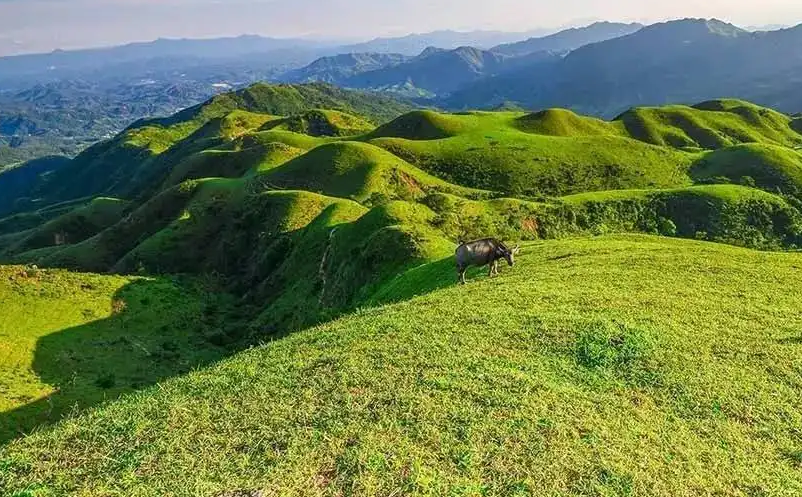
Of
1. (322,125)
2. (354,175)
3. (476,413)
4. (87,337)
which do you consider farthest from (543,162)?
(322,125)

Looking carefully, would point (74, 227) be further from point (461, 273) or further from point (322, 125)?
point (461, 273)

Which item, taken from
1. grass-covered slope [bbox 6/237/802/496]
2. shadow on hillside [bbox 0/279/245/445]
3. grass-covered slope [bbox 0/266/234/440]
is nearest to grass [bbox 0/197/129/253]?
grass-covered slope [bbox 0/266/234/440]

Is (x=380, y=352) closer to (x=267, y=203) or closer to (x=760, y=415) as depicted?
(x=760, y=415)

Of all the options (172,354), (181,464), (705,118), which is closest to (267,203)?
(172,354)

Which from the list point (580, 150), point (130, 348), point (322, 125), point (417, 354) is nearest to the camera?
point (417, 354)

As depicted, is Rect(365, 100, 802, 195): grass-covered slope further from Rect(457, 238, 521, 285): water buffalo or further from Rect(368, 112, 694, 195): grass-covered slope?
Rect(457, 238, 521, 285): water buffalo

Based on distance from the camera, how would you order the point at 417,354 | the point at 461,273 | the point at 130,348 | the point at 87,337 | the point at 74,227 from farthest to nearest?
the point at 74,227 < the point at 87,337 < the point at 130,348 < the point at 461,273 < the point at 417,354

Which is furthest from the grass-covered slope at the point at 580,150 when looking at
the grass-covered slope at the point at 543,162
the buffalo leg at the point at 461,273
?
the buffalo leg at the point at 461,273
